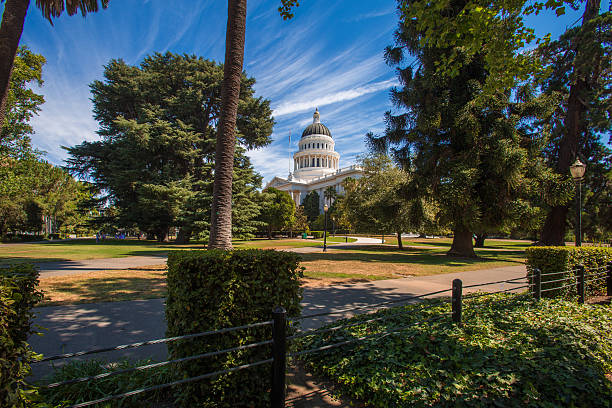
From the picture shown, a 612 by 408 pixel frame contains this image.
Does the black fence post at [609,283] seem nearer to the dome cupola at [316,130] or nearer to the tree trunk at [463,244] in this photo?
the tree trunk at [463,244]

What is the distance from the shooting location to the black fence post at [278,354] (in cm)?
→ 267

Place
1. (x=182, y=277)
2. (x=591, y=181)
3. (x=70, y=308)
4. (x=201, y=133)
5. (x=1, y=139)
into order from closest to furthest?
(x=182, y=277) < (x=70, y=308) < (x=1, y=139) < (x=591, y=181) < (x=201, y=133)

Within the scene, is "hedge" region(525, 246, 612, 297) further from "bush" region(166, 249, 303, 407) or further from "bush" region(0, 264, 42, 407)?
"bush" region(0, 264, 42, 407)

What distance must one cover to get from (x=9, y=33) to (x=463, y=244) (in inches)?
942

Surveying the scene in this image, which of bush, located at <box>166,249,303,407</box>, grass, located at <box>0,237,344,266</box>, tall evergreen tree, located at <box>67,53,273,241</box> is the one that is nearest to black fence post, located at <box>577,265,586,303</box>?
bush, located at <box>166,249,303,407</box>

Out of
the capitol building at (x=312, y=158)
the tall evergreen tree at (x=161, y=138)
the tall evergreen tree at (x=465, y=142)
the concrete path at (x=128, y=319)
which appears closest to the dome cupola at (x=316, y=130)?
the capitol building at (x=312, y=158)

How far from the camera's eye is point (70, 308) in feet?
21.1

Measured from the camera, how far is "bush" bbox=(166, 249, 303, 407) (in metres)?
2.91

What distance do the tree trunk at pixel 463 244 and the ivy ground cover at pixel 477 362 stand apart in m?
15.3

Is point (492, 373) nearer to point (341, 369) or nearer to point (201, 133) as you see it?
point (341, 369)

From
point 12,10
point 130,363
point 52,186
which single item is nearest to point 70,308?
point 130,363

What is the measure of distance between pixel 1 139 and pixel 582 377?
32.1m

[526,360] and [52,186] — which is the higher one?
[52,186]

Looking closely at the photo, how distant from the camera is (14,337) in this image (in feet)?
6.60
